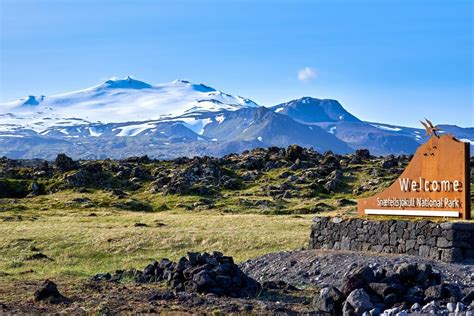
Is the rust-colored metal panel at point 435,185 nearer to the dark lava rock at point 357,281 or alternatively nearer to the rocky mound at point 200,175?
the dark lava rock at point 357,281

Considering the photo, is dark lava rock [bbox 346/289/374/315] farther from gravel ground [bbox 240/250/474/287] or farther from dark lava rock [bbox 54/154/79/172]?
dark lava rock [bbox 54/154/79/172]

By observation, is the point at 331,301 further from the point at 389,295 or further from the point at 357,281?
the point at 389,295

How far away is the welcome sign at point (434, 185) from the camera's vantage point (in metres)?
29.9

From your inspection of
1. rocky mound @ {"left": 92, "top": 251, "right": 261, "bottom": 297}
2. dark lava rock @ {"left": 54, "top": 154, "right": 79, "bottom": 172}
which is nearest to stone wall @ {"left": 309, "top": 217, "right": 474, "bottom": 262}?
rocky mound @ {"left": 92, "top": 251, "right": 261, "bottom": 297}

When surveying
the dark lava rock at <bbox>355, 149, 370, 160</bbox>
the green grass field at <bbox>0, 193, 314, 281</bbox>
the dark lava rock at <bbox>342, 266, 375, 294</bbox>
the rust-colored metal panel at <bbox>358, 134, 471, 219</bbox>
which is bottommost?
the green grass field at <bbox>0, 193, 314, 281</bbox>

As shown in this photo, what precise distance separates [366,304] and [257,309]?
347 cm

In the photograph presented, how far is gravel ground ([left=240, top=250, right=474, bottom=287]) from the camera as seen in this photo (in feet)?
87.7

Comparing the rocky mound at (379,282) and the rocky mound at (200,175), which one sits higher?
the rocky mound at (200,175)

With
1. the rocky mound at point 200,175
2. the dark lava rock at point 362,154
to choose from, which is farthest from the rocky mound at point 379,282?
the dark lava rock at point 362,154

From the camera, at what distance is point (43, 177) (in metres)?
104

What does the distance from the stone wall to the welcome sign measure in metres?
1.32

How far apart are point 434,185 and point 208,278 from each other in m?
11.5

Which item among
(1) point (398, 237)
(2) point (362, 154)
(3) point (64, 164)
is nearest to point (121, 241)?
(1) point (398, 237)

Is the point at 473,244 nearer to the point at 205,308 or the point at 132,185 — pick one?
the point at 205,308
